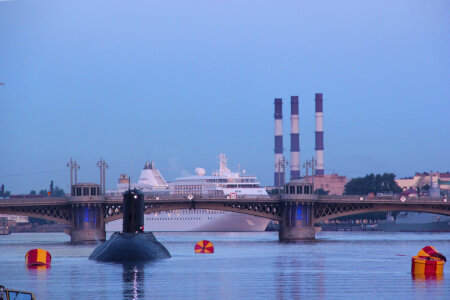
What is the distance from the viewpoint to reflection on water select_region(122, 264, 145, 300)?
55.3 m

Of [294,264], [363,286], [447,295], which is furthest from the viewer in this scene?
[294,264]

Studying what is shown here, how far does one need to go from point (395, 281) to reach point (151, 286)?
16.4 meters

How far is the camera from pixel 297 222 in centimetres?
15562

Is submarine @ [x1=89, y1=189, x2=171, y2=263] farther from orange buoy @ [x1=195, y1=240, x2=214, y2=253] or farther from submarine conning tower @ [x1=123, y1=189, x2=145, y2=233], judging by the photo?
orange buoy @ [x1=195, y1=240, x2=214, y2=253]

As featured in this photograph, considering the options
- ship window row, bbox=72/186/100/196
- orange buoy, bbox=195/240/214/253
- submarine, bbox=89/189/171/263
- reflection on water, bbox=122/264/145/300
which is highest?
ship window row, bbox=72/186/100/196

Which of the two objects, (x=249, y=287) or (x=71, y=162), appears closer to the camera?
(x=249, y=287)

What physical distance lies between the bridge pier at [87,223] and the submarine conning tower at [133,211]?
5875 centimetres

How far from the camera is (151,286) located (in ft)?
200

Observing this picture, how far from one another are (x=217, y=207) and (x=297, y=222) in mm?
13147

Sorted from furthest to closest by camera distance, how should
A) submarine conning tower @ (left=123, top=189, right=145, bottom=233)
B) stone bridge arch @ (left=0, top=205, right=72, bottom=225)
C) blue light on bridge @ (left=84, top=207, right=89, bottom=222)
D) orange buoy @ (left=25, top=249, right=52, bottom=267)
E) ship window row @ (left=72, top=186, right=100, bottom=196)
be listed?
ship window row @ (left=72, top=186, right=100, bottom=196), blue light on bridge @ (left=84, top=207, right=89, bottom=222), stone bridge arch @ (left=0, top=205, right=72, bottom=225), submarine conning tower @ (left=123, top=189, right=145, bottom=233), orange buoy @ (left=25, top=249, right=52, bottom=267)

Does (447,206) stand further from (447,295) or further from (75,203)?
(447,295)

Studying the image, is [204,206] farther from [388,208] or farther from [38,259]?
[38,259]

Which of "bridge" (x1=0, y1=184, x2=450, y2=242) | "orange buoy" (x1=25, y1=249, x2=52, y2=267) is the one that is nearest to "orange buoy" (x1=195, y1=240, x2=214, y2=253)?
"orange buoy" (x1=25, y1=249, x2=52, y2=267)

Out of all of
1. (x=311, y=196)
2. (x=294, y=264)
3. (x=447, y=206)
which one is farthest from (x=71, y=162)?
(x=294, y=264)
